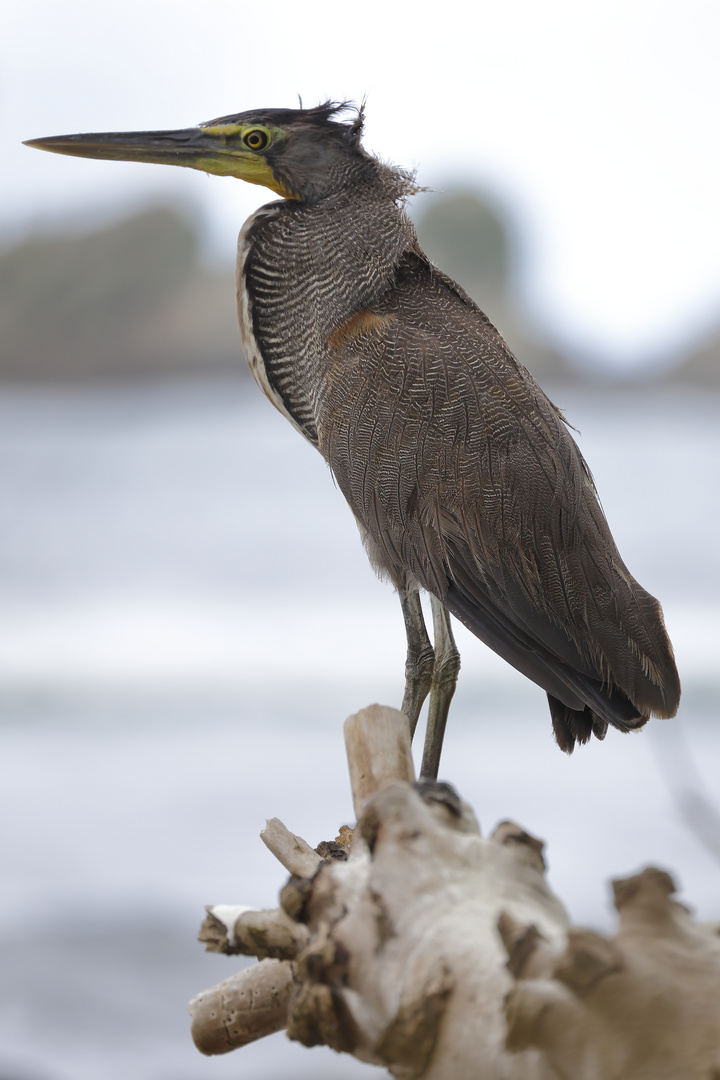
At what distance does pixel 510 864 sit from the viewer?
2.65ft

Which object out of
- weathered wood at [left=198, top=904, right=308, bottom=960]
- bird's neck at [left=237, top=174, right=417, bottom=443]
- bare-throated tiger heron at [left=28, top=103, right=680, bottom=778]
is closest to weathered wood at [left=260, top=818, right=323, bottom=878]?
weathered wood at [left=198, top=904, right=308, bottom=960]

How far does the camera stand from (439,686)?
1744 millimetres

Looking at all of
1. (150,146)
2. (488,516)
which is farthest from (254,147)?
(488,516)

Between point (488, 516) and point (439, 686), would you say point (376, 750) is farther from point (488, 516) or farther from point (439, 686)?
point (439, 686)

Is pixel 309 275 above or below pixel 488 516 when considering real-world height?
above

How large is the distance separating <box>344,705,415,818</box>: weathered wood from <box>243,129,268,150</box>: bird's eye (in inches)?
42.2

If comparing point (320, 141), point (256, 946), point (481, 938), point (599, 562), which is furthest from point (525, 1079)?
point (320, 141)

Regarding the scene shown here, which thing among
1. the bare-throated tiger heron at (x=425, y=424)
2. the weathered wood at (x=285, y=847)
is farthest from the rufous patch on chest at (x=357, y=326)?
the weathered wood at (x=285, y=847)

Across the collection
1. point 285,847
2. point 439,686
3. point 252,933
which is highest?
point 439,686

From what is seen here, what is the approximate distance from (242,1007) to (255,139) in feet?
4.29

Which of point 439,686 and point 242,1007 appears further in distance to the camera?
point 439,686

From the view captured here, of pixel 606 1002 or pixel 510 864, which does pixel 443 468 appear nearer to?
pixel 510 864

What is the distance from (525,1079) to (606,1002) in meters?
0.12

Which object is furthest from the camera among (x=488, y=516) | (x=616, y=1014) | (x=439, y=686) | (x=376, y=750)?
(x=439, y=686)
